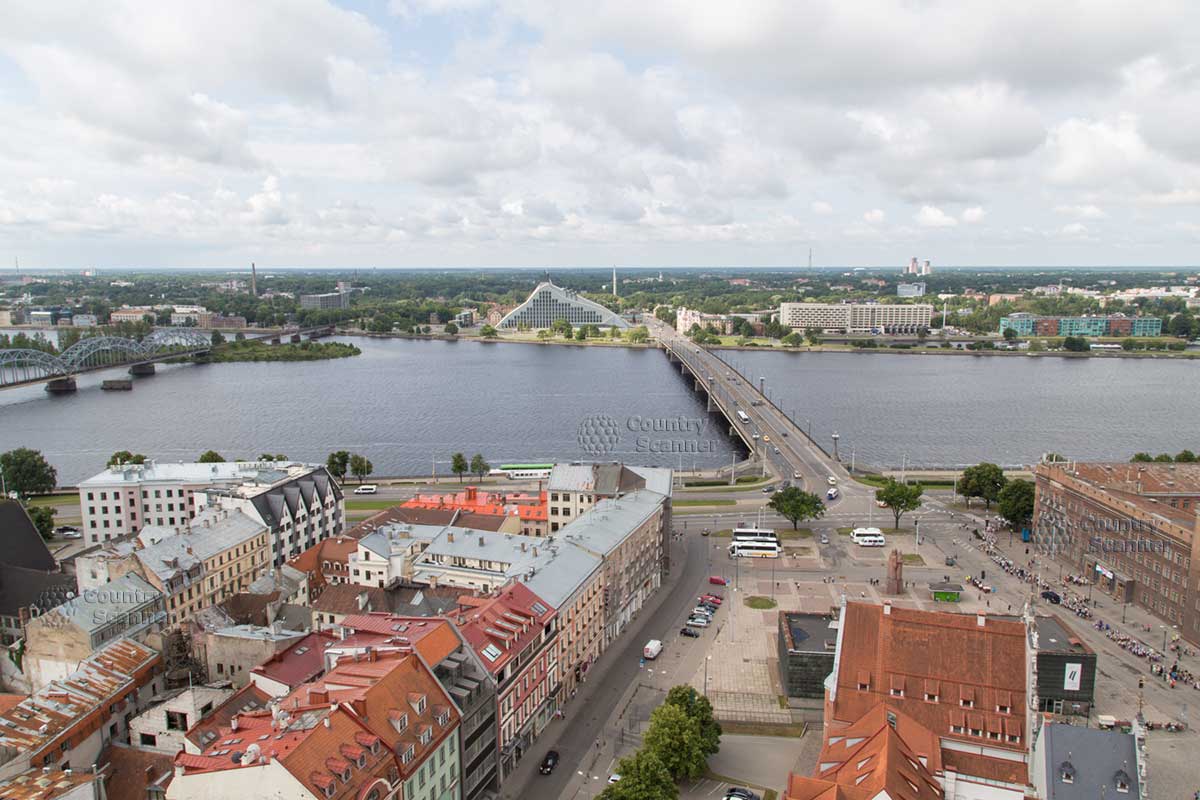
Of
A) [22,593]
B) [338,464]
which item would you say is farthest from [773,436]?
[22,593]

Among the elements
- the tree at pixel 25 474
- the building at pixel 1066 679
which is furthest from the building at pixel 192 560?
the building at pixel 1066 679

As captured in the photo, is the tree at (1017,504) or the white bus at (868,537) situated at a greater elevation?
the tree at (1017,504)

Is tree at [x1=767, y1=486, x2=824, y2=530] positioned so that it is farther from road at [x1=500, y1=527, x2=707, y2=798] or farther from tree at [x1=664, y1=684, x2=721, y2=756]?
tree at [x1=664, y1=684, x2=721, y2=756]

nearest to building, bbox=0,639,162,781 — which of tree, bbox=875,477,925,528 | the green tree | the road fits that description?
the road

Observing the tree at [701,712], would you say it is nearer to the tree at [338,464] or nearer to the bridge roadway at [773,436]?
the bridge roadway at [773,436]

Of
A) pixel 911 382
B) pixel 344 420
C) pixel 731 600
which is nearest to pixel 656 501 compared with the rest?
pixel 731 600

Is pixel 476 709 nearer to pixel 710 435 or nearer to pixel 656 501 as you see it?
pixel 656 501

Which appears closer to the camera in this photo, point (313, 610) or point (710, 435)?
point (313, 610)
